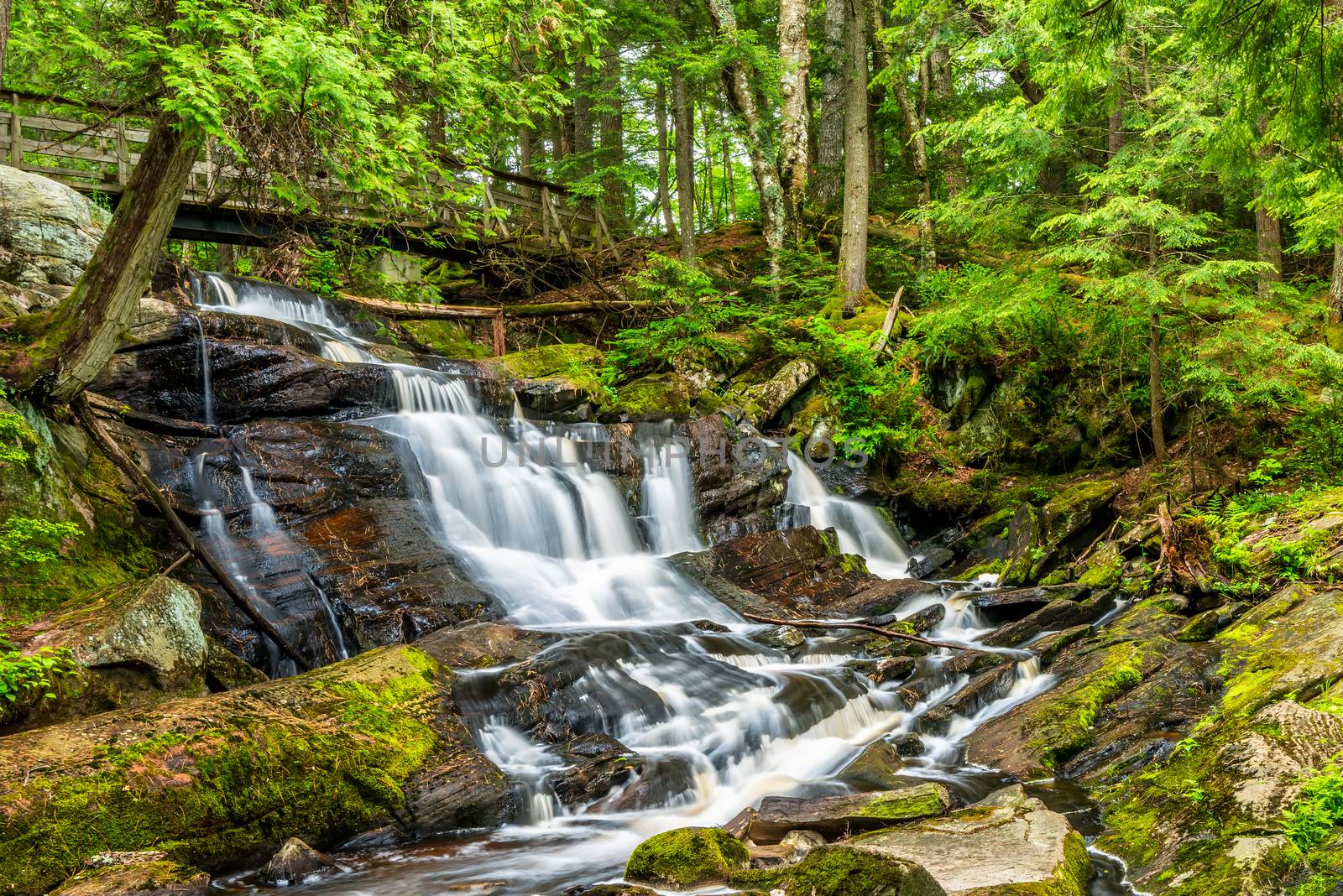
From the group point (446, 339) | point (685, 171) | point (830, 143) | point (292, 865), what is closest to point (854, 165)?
point (685, 171)

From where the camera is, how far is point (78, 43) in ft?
22.7

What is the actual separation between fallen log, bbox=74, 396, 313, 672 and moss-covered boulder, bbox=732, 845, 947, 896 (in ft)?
15.5

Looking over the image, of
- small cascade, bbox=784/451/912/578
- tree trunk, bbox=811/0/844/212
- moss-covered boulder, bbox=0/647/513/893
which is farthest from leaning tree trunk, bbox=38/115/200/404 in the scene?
tree trunk, bbox=811/0/844/212

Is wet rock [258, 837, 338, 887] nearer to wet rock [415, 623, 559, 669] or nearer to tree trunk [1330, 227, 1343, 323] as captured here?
wet rock [415, 623, 559, 669]

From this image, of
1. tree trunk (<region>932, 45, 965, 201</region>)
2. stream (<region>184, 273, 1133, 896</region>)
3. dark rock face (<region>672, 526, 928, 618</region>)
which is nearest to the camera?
stream (<region>184, 273, 1133, 896</region>)

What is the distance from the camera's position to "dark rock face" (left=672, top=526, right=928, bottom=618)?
999cm

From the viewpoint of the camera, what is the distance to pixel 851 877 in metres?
3.31

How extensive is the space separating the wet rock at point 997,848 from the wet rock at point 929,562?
7057 mm

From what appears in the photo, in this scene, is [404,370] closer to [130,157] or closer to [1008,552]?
[130,157]

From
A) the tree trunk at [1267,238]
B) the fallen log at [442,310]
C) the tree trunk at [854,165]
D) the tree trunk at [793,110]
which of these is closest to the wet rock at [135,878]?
the fallen log at [442,310]

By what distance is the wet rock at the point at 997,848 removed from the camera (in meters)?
3.50

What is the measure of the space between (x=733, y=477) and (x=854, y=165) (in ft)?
22.6

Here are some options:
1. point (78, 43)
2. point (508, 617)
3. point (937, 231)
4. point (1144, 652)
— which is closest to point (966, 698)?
point (1144, 652)

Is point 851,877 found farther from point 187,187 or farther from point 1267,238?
point 1267,238
